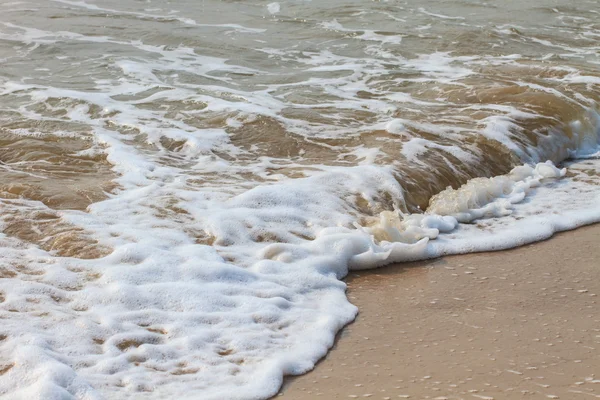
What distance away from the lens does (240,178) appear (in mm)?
5289

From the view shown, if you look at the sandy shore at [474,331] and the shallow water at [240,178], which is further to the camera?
the shallow water at [240,178]

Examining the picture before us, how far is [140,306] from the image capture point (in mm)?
3584

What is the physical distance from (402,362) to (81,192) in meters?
2.47

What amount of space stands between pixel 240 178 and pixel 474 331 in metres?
2.30

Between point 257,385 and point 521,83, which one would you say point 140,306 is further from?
point 521,83

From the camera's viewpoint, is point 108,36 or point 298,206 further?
point 108,36

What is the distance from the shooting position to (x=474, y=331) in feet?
11.3

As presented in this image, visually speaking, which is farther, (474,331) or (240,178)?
(240,178)

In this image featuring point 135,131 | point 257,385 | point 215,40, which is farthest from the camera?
point 215,40

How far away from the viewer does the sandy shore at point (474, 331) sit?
2.97 m

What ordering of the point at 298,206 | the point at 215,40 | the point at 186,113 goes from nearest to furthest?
1. the point at 298,206
2. the point at 186,113
3. the point at 215,40

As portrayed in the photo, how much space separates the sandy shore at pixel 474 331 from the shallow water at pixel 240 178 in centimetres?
15

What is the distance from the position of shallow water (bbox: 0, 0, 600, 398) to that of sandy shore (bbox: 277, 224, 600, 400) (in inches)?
5.8

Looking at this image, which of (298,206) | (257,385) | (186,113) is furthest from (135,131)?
(257,385)
